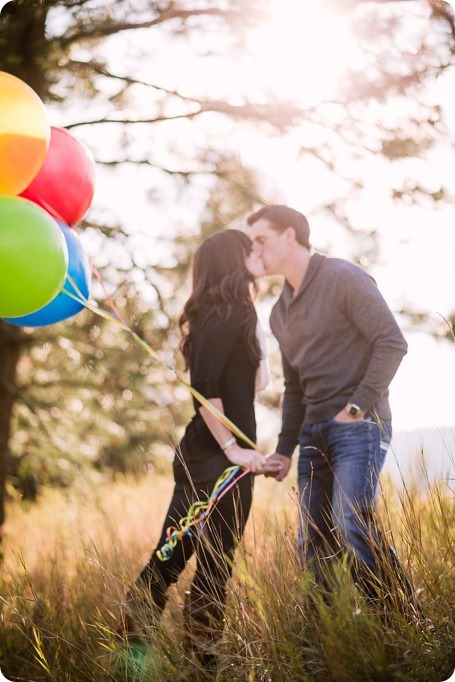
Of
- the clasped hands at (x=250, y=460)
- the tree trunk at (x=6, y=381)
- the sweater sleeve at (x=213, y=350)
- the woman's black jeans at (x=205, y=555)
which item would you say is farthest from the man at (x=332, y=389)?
the tree trunk at (x=6, y=381)

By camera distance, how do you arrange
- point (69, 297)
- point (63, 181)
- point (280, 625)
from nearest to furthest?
point (280, 625) → point (69, 297) → point (63, 181)

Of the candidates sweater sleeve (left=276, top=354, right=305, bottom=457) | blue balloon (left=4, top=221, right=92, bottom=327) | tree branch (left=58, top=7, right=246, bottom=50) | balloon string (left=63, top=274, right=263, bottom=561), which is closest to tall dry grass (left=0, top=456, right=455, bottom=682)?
balloon string (left=63, top=274, right=263, bottom=561)

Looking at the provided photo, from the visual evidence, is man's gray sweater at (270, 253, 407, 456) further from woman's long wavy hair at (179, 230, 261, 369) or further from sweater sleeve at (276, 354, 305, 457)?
woman's long wavy hair at (179, 230, 261, 369)

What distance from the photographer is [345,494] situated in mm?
2213

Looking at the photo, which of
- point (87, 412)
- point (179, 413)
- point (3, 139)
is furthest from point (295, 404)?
point (87, 412)

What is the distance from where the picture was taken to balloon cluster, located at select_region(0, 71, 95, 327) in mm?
2125

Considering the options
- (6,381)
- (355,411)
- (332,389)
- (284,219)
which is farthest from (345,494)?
(6,381)

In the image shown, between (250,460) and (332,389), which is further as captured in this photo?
(332,389)

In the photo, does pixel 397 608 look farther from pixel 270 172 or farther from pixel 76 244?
pixel 270 172

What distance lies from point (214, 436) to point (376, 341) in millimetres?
599

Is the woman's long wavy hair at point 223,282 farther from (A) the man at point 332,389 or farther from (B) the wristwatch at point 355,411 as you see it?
(B) the wristwatch at point 355,411

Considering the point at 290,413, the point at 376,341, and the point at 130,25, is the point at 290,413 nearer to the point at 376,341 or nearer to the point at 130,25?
the point at 376,341

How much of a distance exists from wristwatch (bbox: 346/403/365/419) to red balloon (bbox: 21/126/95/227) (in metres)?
1.18

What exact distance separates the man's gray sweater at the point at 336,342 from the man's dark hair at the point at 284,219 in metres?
0.11
